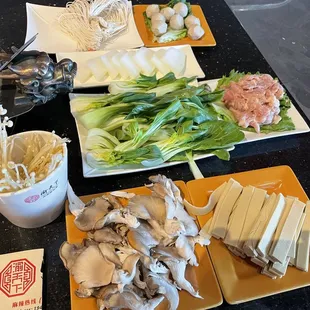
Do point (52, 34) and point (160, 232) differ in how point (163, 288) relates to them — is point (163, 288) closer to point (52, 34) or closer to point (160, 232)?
point (160, 232)

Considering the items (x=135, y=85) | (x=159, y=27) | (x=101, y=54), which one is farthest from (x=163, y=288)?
(x=159, y=27)

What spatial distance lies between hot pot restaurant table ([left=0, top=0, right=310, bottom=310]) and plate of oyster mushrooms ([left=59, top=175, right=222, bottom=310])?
0.29 feet

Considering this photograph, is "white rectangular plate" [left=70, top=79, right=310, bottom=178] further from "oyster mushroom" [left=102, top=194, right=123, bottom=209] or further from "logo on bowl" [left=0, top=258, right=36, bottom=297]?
"logo on bowl" [left=0, top=258, right=36, bottom=297]

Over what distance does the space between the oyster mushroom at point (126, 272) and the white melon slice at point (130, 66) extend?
0.71 m

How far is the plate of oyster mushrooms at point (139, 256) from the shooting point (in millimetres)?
709

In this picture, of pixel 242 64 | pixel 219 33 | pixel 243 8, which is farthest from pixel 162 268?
pixel 243 8

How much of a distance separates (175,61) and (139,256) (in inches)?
31.0

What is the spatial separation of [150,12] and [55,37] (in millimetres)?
380

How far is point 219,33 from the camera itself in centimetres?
155

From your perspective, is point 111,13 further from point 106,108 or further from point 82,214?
point 82,214

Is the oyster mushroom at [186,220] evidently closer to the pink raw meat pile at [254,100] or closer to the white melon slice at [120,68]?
the pink raw meat pile at [254,100]

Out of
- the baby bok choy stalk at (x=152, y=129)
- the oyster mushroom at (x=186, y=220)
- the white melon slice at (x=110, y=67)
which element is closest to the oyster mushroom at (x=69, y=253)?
the oyster mushroom at (x=186, y=220)

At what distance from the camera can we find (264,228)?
0.83 m

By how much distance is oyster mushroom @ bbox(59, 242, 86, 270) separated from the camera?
75cm
